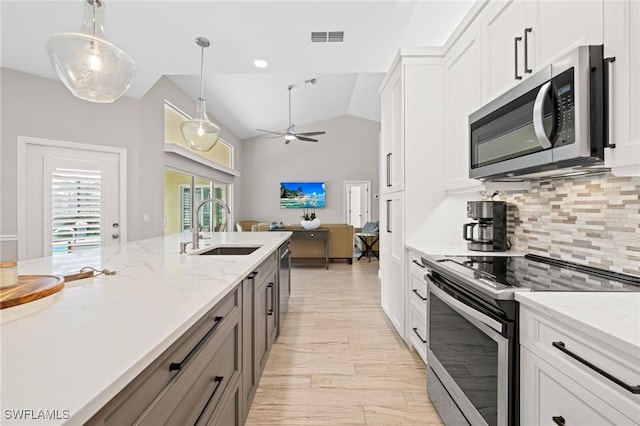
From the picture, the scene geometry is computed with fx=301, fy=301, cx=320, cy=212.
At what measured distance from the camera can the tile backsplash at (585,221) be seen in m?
1.29

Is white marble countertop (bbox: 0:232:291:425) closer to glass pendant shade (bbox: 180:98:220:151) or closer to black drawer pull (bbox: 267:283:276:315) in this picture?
black drawer pull (bbox: 267:283:276:315)

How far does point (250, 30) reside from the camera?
2926 mm

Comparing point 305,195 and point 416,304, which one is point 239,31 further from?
point 305,195

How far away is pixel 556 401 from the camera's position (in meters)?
0.91

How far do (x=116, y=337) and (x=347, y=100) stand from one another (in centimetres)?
816

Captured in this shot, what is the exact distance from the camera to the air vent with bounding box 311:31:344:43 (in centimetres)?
303

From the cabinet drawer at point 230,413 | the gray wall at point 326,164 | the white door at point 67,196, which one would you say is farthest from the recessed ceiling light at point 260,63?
the gray wall at point 326,164

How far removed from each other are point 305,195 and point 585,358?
8522 millimetres

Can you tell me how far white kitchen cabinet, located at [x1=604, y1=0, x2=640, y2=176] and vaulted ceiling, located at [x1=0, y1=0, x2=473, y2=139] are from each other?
79.2 inches

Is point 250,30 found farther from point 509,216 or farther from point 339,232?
point 339,232

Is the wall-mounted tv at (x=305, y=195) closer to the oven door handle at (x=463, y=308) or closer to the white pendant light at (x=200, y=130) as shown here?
the white pendant light at (x=200, y=130)

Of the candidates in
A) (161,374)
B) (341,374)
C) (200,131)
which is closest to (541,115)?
(161,374)

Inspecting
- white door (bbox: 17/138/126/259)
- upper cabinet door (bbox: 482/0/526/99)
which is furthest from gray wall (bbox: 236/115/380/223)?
upper cabinet door (bbox: 482/0/526/99)

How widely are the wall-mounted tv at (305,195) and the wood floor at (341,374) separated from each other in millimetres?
5783
